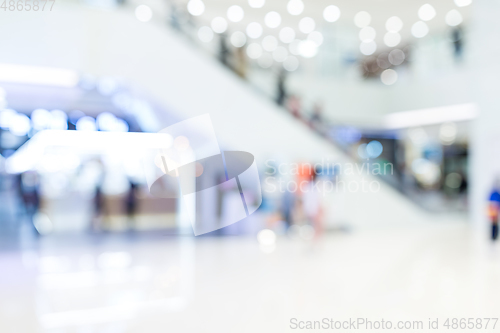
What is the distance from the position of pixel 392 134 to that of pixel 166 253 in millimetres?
14065

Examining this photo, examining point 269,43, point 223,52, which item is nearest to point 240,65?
point 223,52

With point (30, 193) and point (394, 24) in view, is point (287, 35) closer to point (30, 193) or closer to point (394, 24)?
point (394, 24)

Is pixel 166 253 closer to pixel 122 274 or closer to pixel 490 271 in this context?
pixel 122 274

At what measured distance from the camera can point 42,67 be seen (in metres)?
7.91

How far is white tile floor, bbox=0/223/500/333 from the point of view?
398 cm

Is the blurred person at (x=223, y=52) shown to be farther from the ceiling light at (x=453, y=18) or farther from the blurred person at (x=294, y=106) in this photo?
the ceiling light at (x=453, y=18)

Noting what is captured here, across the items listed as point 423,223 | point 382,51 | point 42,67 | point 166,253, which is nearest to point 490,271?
point 166,253

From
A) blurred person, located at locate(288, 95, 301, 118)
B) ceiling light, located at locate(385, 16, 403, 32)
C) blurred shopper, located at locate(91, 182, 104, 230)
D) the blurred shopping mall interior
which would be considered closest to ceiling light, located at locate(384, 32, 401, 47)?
the blurred shopping mall interior

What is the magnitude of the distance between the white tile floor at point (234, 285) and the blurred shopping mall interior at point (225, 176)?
0.04 m

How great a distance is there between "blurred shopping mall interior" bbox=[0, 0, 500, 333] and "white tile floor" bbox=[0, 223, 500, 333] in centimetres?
4

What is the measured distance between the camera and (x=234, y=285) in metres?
5.22

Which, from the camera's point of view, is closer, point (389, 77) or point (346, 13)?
point (346, 13)

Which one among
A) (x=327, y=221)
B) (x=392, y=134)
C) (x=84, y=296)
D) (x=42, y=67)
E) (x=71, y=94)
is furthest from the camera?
(x=392, y=134)

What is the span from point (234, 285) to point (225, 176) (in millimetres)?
5125
